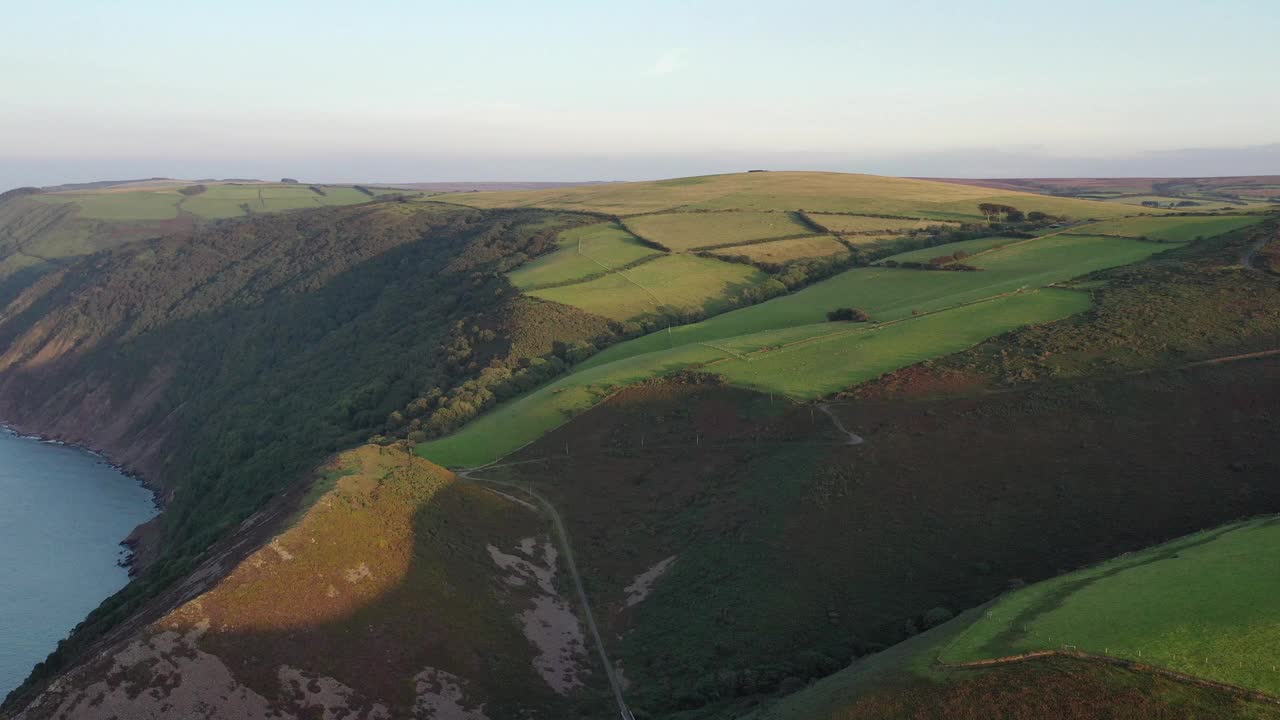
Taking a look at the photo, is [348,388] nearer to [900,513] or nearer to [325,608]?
[325,608]

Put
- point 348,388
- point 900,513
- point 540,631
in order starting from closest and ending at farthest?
1. point 540,631
2. point 900,513
3. point 348,388

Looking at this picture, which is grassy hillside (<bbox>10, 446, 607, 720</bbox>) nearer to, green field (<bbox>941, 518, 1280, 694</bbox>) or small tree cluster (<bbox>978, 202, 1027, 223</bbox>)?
green field (<bbox>941, 518, 1280, 694</bbox>)

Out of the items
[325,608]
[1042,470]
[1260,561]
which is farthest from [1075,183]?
[325,608]

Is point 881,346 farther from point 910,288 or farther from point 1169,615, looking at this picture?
point 1169,615

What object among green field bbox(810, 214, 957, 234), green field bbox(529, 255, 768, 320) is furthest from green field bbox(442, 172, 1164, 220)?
green field bbox(529, 255, 768, 320)

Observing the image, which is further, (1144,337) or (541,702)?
(1144,337)

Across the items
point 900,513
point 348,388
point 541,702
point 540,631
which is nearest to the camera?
point 541,702
